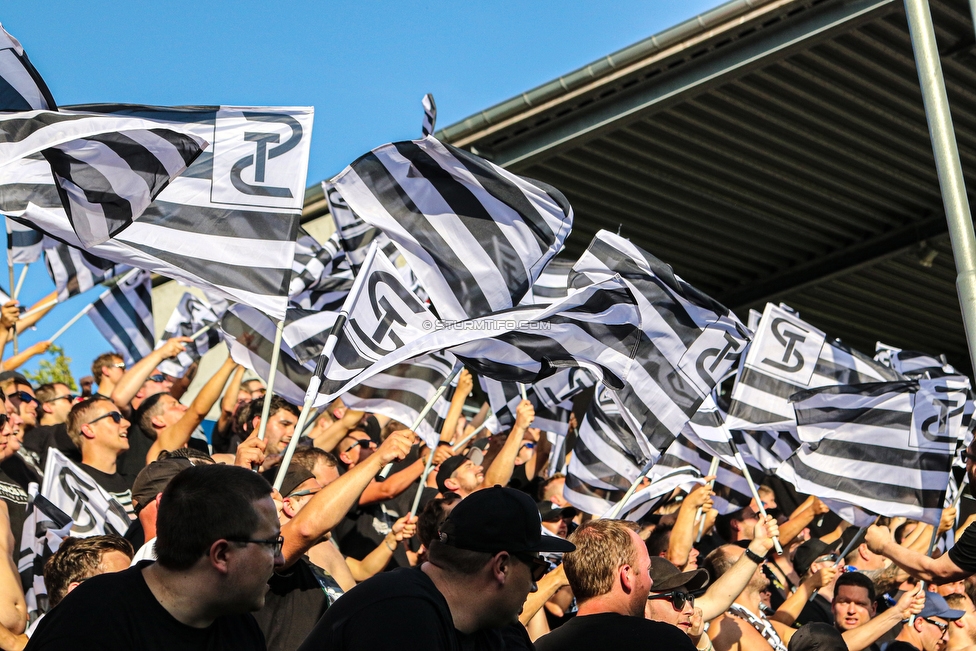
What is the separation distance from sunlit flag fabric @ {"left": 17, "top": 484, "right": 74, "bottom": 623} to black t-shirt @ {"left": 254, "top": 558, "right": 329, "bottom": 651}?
1378 mm

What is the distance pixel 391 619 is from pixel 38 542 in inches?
127

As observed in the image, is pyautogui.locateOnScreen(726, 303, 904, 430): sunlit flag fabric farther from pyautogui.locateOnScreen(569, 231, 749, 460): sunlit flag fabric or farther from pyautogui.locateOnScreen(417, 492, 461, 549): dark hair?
pyautogui.locateOnScreen(417, 492, 461, 549): dark hair

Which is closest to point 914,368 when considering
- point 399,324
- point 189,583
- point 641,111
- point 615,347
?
point 641,111

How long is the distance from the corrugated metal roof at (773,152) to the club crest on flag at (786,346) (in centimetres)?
415

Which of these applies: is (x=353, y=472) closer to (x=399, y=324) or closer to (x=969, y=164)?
(x=399, y=324)

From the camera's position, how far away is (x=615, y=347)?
25.7 ft

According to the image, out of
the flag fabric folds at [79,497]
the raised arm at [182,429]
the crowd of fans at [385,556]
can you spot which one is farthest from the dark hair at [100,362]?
the flag fabric folds at [79,497]

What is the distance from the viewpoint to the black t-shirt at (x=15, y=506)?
5574 millimetres

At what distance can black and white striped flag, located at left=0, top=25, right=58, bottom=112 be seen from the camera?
17.6ft

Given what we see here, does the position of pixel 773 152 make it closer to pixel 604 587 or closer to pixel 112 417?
pixel 112 417

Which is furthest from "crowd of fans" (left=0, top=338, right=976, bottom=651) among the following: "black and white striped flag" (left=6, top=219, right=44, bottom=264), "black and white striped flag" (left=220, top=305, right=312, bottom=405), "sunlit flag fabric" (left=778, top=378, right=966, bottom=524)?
"black and white striped flag" (left=6, top=219, right=44, bottom=264)

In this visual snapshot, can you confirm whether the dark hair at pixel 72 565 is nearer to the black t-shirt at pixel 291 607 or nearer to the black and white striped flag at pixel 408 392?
the black t-shirt at pixel 291 607

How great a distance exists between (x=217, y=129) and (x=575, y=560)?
344cm

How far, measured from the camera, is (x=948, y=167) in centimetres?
586
